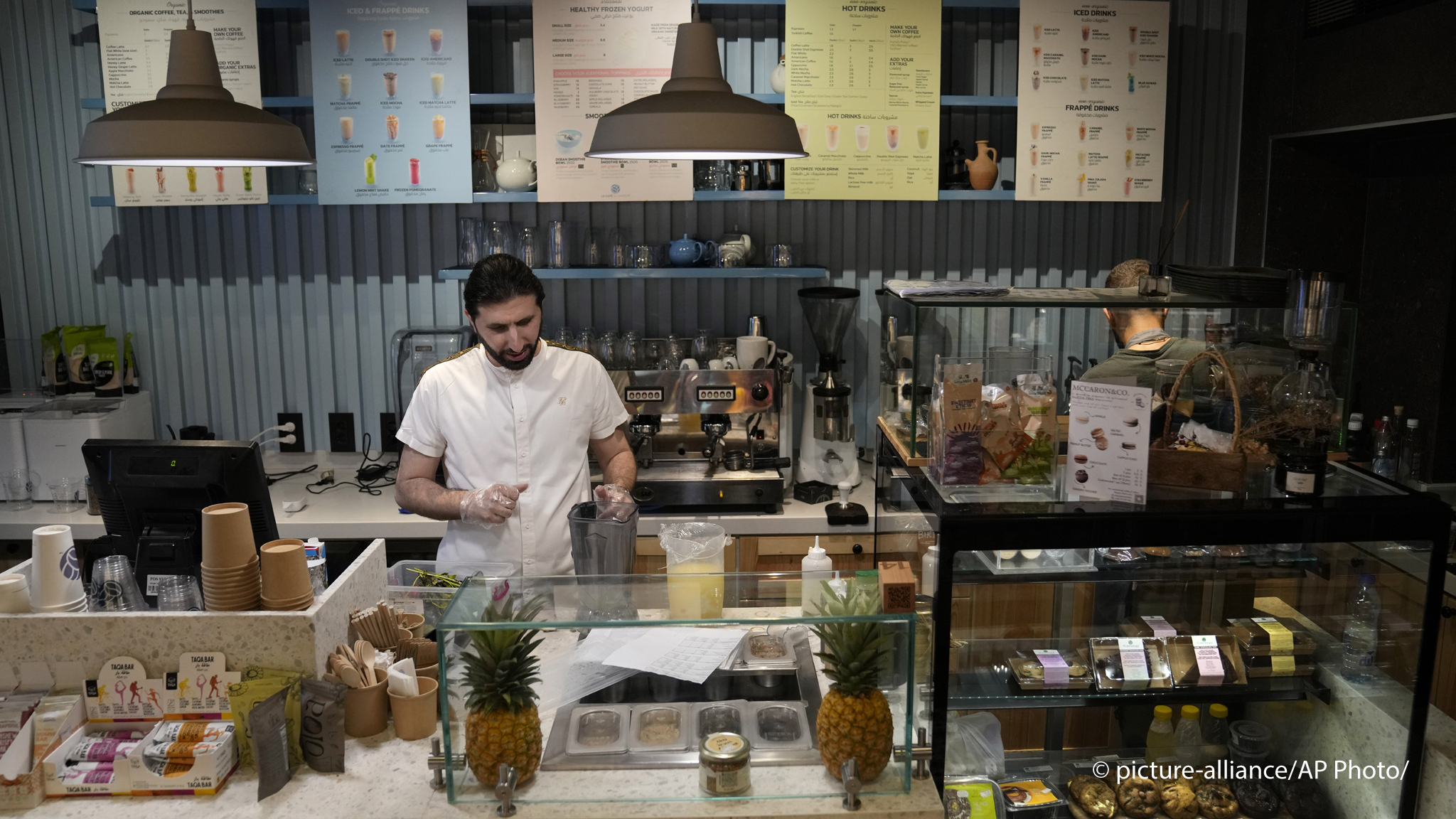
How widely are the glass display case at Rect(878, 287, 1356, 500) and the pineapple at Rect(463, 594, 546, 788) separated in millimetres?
836

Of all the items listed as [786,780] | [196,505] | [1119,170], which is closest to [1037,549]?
[786,780]

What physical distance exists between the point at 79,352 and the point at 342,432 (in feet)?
3.14

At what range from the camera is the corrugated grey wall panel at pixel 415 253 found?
4.01 metres

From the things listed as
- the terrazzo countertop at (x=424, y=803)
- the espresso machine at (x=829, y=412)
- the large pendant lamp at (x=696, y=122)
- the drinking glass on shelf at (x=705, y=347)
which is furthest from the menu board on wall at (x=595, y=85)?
the terrazzo countertop at (x=424, y=803)

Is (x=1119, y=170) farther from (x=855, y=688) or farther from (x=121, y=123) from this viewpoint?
(x=121, y=123)

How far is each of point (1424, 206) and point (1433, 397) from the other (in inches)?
25.7

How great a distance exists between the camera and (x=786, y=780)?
1722 mm

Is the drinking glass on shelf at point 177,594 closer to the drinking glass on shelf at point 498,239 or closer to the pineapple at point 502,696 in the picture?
the pineapple at point 502,696

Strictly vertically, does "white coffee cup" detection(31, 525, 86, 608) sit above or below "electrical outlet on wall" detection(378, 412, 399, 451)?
above

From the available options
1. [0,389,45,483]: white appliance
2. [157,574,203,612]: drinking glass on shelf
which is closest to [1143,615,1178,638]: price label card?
[157,574,203,612]: drinking glass on shelf

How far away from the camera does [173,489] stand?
2.17 m

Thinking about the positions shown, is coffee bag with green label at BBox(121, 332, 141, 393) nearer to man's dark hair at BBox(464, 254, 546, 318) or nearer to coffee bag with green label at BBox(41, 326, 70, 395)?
coffee bag with green label at BBox(41, 326, 70, 395)

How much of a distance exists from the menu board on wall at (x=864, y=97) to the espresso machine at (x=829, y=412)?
0.37 m

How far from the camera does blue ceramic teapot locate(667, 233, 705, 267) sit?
3795 mm
